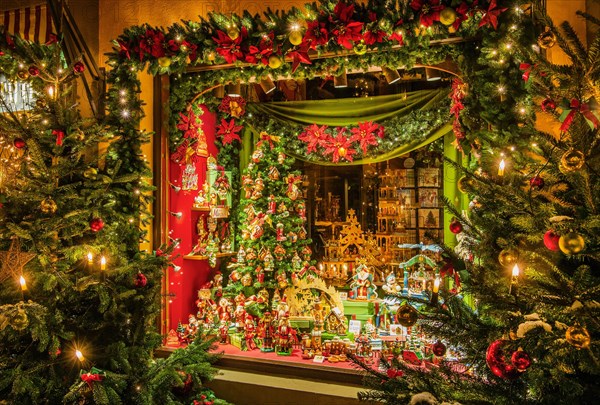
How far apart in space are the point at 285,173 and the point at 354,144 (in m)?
0.78

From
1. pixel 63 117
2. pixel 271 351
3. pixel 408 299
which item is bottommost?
pixel 271 351

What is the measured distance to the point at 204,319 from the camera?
15.3 ft

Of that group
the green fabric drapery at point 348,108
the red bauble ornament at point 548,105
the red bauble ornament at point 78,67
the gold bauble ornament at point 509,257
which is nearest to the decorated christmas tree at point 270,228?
the green fabric drapery at point 348,108

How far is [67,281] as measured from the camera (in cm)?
300

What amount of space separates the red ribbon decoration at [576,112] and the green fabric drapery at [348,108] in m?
2.68

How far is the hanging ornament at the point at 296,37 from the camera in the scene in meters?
3.21

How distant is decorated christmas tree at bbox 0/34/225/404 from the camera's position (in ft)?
9.44

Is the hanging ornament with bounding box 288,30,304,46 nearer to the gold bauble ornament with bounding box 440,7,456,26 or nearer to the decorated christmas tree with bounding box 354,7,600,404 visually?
the gold bauble ornament with bounding box 440,7,456,26

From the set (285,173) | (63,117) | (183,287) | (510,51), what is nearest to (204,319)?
(183,287)

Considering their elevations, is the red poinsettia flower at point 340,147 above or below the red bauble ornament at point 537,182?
above

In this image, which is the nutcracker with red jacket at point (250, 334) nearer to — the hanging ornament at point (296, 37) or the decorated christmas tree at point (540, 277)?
the decorated christmas tree at point (540, 277)

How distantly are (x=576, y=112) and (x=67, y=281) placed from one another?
9.73 feet

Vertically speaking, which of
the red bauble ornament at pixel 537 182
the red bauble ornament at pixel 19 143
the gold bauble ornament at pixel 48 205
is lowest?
the gold bauble ornament at pixel 48 205

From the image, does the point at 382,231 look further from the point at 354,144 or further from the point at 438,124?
the point at 438,124
